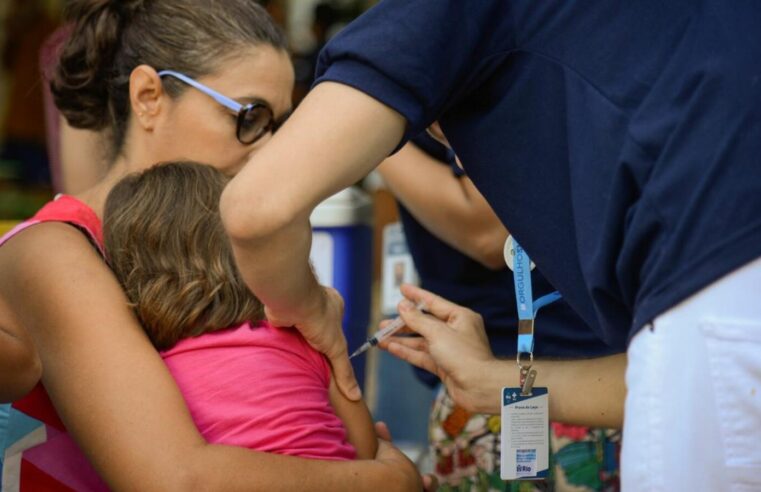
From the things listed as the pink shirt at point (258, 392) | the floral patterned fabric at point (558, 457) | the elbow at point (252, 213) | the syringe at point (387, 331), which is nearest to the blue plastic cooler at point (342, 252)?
the floral patterned fabric at point (558, 457)

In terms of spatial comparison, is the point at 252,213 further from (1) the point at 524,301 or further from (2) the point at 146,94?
(2) the point at 146,94

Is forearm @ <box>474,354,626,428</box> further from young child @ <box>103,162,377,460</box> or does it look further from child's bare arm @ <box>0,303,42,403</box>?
child's bare arm @ <box>0,303,42,403</box>

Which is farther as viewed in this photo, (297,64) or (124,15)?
(297,64)

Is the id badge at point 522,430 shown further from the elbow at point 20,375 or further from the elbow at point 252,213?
the elbow at point 20,375

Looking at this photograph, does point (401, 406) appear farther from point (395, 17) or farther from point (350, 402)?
point (395, 17)

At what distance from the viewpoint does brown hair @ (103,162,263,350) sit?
1.76 meters

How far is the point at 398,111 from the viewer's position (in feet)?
4.21

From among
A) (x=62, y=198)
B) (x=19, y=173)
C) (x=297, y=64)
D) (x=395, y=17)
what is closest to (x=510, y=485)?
(x=62, y=198)

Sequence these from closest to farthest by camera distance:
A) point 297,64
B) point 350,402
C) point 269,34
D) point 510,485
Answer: point 350,402
point 510,485
point 269,34
point 297,64

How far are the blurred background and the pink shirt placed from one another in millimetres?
2050

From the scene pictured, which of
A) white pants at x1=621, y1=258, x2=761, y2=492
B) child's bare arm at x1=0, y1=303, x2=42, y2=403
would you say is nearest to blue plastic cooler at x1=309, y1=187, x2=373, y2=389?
child's bare arm at x1=0, y1=303, x2=42, y2=403

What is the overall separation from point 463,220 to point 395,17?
1033 mm

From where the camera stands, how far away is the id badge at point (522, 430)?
1.72m

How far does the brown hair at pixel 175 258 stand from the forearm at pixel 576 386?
40 cm
